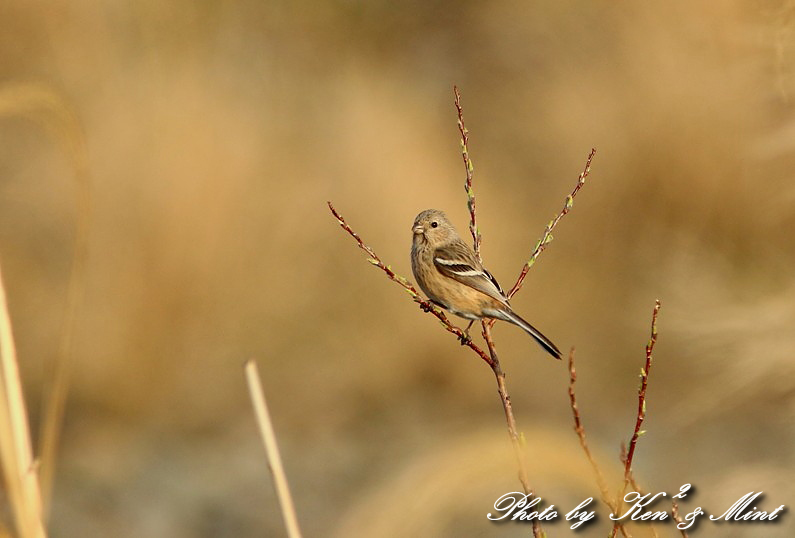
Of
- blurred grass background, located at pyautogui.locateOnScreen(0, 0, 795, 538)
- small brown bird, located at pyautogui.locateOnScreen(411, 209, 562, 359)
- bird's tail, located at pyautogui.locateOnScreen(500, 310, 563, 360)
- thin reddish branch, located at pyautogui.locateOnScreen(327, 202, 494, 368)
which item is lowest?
thin reddish branch, located at pyautogui.locateOnScreen(327, 202, 494, 368)

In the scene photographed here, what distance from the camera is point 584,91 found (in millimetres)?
10508

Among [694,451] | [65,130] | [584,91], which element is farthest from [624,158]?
[65,130]

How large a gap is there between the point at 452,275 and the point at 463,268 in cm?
7

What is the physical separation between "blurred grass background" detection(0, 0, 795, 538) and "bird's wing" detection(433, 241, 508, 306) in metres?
4.88

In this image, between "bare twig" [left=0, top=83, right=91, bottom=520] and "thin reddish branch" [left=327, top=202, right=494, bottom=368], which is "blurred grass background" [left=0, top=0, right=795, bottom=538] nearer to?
"thin reddish branch" [left=327, top=202, right=494, bottom=368]

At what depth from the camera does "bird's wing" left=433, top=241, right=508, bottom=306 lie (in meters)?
4.10

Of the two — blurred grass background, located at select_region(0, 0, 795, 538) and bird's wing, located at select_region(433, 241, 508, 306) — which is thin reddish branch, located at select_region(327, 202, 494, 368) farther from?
blurred grass background, located at select_region(0, 0, 795, 538)

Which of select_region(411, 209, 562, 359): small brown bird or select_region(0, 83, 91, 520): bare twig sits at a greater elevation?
select_region(411, 209, 562, 359): small brown bird

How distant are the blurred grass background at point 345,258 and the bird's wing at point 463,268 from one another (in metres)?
4.88

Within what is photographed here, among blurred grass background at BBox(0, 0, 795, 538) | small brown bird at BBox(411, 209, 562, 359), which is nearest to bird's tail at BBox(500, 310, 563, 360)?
small brown bird at BBox(411, 209, 562, 359)

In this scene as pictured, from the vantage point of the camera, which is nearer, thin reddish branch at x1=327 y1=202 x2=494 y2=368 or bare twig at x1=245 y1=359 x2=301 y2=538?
bare twig at x1=245 y1=359 x2=301 y2=538

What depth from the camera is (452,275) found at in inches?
172

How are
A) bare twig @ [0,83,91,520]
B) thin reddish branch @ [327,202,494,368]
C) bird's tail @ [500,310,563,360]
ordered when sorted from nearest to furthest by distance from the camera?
bare twig @ [0,83,91,520] < thin reddish branch @ [327,202,494,368] < bird's tail @ [500,310,563,360]

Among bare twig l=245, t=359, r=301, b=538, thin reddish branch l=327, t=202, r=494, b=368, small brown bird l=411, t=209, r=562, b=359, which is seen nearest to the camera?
bare twig l=245, t=359, r=301, b=538
